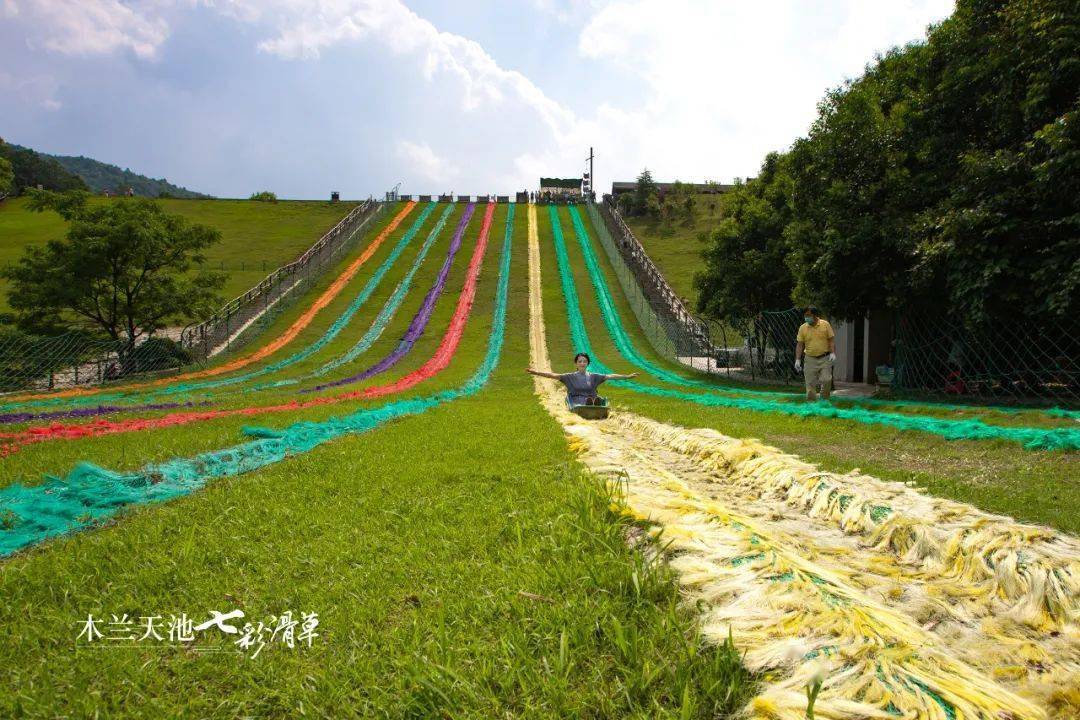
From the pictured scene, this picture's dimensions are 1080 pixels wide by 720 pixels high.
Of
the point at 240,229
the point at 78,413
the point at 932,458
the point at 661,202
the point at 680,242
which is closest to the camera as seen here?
the point at 932,458

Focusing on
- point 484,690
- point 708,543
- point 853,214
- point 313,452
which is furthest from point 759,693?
point 853,214

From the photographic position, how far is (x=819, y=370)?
1154 centimetres

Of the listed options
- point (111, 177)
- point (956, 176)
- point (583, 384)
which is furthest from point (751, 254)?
point (111, 177)

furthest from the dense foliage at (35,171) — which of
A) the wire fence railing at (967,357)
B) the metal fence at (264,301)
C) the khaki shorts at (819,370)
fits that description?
the khaki shorts at (819,370)

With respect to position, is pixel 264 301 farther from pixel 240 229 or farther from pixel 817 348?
pixel 817 348

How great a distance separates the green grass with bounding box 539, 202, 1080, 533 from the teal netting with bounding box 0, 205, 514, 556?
555cm

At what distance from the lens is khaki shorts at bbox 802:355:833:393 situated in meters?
11.4

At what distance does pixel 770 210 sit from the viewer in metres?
20.2

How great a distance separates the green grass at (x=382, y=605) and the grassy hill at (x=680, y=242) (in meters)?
29.7

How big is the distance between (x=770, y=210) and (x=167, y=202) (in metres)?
55.0

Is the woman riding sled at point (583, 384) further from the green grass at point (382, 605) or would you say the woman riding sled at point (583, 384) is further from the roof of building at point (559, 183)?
the roof of building at point (559, 183)

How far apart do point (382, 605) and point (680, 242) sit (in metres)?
45.7

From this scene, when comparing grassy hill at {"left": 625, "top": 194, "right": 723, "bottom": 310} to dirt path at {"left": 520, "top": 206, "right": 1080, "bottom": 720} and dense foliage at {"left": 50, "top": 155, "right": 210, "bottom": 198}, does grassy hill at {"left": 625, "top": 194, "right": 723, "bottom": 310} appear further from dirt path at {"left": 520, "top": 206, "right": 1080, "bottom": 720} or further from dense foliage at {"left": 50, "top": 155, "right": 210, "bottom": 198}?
dense foliage at {"left": 50, "top": 155, "right": 210, "bottom": 198}

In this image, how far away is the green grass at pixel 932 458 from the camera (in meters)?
4.35
